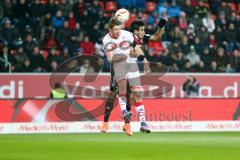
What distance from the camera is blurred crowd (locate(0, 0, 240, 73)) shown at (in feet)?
82.3

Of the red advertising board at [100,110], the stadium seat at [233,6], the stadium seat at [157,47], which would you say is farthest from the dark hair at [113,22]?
the stadium seat at [233,6]

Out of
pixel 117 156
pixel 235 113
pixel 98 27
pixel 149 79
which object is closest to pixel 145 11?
pixel 98 27

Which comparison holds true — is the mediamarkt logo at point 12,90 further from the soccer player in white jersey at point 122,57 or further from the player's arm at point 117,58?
the player's arm at point 117,58

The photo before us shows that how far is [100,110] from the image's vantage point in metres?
20.7

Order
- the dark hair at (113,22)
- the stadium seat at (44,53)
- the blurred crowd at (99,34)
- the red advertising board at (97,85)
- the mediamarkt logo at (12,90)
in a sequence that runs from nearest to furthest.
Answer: the dark hair at (113,22) → the mediamarkt logo at (12,90) → the red advertising board at (97,85) → the blurred crowd at (99,34) → the stadium seat at (44,53)

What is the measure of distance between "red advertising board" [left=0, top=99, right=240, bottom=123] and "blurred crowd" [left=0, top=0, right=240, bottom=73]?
4.50 m

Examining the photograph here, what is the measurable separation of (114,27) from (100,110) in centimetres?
524

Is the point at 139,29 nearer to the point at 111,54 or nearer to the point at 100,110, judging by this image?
the point at 111,54

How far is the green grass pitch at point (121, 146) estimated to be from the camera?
12812 mm

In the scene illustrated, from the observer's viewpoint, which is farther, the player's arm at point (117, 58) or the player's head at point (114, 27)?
the player's arm at point (117, 58)

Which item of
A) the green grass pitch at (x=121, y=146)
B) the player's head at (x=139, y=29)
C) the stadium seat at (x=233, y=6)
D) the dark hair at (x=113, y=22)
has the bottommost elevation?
the green grass pitch at (x=121, y=146)

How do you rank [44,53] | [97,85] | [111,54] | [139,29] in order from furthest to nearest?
[44,53], [97,85], [139,29], [111,54]

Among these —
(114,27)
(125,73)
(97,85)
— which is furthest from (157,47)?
(114,27)

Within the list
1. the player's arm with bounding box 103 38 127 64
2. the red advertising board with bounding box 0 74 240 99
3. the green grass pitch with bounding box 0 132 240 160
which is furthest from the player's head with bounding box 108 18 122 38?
the red advertising board with bounding box 0 74 240 99
